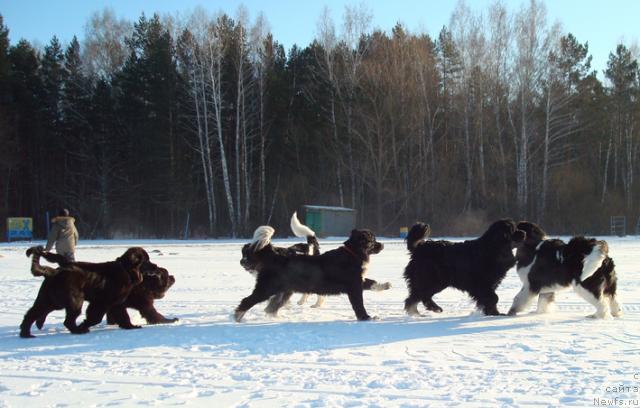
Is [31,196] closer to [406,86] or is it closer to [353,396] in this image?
[406,86]

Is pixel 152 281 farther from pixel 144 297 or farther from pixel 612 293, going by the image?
pixel 612 293

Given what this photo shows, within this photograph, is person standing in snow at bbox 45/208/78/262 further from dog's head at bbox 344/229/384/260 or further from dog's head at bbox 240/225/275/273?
dog's head at bbox 344/229/384/260

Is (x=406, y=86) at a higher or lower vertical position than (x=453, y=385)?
higher

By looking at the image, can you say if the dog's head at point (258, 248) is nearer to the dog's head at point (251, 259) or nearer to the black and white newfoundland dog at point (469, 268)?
the dog's head at point (251, 259)

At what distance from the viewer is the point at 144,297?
25.6 ft

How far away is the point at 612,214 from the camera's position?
37.9 meters

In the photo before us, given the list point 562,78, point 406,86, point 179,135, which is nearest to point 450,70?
point 406,86

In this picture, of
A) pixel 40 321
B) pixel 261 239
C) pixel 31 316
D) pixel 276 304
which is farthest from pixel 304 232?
pixel 31 316

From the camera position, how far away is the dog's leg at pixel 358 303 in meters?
7.88

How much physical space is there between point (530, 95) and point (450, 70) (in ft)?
21.7

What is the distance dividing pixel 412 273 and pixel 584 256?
90.6 inches

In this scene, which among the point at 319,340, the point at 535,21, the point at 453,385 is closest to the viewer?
the point at 453,385

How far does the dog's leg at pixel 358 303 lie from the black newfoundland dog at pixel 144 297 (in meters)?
2.41

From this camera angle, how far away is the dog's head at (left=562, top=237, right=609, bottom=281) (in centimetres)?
754
